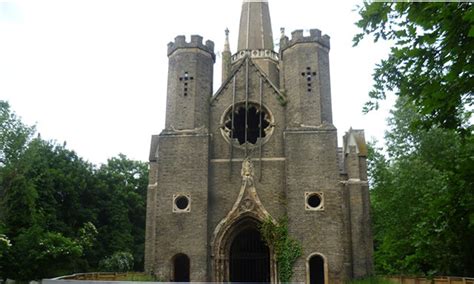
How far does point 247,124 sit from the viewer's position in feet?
77.9

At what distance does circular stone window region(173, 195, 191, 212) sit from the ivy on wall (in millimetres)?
3440

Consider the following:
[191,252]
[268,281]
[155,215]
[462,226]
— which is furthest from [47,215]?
[462,226]

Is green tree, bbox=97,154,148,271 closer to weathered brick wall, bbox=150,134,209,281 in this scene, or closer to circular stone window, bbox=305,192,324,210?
weathered brick wall, bbox=150,134,209,281

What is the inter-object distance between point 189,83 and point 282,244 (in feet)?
28.9

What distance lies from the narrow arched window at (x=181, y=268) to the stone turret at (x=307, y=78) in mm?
7933

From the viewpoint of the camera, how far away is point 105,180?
40.2 meters

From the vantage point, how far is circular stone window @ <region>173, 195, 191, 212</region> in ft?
69.7

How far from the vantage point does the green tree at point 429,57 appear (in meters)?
5.53

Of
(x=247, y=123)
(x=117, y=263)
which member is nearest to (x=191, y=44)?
(x=247, y=123)

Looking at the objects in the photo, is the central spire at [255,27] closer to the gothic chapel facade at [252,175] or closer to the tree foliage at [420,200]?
the gothic chapel facade at [252,175]

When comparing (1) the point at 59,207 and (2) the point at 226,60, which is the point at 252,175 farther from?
(1) the point at 59,207

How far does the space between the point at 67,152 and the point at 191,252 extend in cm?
2073

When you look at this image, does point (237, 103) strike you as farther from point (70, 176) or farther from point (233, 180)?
point (70, 176)

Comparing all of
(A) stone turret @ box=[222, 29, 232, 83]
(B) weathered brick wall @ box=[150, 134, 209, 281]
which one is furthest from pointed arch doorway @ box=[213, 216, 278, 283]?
(A) stone turret @ box=[222, 29, 232, 83]
